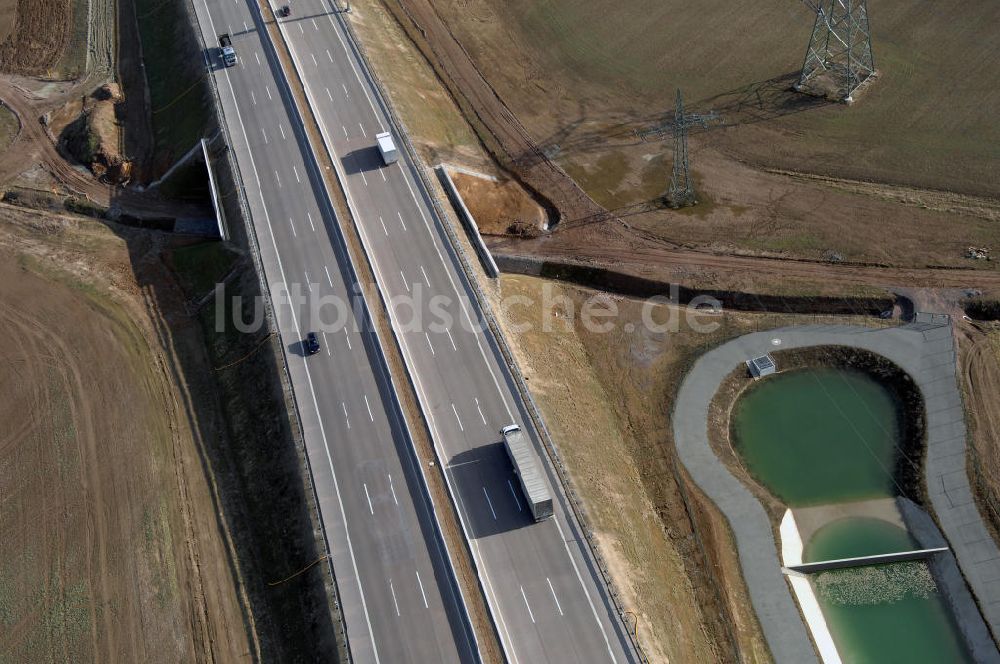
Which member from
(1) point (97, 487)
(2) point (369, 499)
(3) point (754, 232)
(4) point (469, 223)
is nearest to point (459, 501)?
(2) point (369, 499)

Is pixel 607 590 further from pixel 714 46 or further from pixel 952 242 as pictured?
pixel 714 46

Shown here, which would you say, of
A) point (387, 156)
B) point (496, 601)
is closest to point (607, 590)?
point (496, 601)

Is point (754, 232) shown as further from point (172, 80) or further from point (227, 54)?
point (172, 80)

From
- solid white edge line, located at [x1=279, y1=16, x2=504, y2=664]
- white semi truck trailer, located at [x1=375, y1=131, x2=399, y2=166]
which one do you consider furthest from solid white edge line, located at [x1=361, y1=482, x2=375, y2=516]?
white semi truck trailer, located at [x1=375, y1=131, x2=399, y2=166]

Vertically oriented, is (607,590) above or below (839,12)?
below

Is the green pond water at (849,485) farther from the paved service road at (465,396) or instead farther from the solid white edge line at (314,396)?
the solid white edge line at (314,396)

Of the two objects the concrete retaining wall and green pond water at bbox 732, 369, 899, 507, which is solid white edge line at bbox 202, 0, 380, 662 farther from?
green pond water at bbox 732, 369, 899, 507

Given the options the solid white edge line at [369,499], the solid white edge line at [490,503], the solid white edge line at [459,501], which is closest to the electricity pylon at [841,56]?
the solid white edge line at [459,501]
